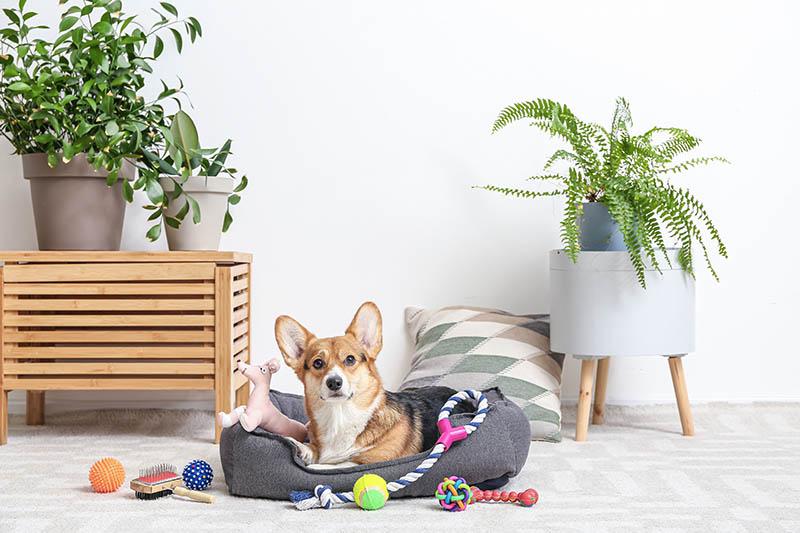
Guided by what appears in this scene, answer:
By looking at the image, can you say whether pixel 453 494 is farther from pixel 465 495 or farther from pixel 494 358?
pixel 494 358

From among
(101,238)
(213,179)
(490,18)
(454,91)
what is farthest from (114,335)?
(490,18)

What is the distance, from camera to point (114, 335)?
2.36m

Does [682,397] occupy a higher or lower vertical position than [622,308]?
lower

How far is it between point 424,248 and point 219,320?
772 mm

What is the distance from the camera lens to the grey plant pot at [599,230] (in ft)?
7.70

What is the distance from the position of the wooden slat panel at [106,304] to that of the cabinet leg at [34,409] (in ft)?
1.34

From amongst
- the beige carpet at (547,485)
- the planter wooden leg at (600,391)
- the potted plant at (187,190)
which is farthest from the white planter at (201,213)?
the planter wooden leg at (600,391)

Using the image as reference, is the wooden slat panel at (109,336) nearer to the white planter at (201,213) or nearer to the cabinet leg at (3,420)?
the cabinet leg at (3,420)

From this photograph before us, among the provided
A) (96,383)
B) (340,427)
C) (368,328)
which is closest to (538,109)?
(368,328)

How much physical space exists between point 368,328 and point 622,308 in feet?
2.74

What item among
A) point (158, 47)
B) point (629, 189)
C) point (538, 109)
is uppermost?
point (158, 47)

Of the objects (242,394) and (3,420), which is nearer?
(3,420)

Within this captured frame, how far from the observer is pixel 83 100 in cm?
233

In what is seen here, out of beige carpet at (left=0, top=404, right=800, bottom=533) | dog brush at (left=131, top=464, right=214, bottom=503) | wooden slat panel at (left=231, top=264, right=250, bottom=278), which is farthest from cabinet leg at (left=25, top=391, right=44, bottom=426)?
dog brush at (left=131, top=464, right=214, bottom=503)
